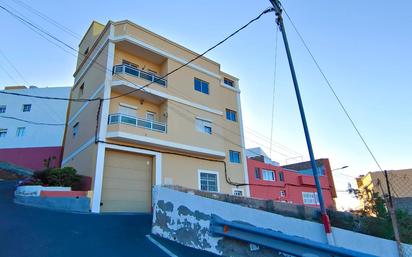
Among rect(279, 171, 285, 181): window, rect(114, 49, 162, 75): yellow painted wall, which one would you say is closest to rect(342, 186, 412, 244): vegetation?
rect(114, 49, 162, 75): yellow painted wall

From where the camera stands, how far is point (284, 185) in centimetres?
3067

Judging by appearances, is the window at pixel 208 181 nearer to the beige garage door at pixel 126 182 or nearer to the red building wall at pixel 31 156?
the beige garage door at pixel 126 182

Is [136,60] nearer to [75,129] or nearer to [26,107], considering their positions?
[75,129]

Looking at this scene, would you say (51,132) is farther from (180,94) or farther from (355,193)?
(355,193)

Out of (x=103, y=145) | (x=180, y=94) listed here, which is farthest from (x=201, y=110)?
(x=103, y=145)

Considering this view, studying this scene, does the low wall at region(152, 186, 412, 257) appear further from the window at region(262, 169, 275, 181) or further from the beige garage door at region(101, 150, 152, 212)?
the window at region(262, 169, 275, 181)

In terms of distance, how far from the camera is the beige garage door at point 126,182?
1430 centimetres

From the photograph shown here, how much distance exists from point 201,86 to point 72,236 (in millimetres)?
15342

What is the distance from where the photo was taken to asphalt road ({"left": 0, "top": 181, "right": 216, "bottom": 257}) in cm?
659

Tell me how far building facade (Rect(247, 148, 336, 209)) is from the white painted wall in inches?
730

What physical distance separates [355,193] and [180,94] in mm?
12717

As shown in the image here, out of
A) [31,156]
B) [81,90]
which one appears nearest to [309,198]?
[81,90]

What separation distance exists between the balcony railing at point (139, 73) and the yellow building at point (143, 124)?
0.06 metres

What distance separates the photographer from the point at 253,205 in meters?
10.9
